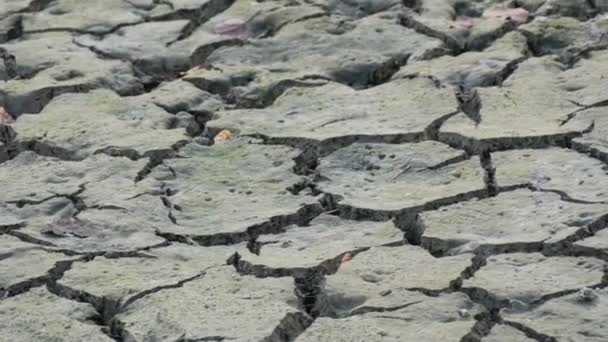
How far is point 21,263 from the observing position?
3.60 m

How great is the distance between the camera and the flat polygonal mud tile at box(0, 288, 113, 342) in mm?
3266

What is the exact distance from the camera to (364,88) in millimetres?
4766

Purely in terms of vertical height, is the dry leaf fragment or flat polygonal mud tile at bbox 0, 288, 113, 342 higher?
flat polygonal mud tile at bbox 0, 288, 113, 342

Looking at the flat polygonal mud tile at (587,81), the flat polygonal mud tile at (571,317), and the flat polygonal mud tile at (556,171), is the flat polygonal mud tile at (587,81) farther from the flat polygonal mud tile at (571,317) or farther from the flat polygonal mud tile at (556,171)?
the flat polygonal mud tile at (571,317)

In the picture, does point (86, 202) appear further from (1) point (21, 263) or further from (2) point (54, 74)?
(2) point (54, 74)

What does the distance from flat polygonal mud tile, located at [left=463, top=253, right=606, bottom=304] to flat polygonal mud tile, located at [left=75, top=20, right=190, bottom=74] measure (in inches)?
75.7

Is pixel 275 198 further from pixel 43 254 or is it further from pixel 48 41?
pixel 48 41

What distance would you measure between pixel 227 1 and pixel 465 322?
2695 mm

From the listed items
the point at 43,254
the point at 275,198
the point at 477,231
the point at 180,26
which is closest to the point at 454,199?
the point at 477,231

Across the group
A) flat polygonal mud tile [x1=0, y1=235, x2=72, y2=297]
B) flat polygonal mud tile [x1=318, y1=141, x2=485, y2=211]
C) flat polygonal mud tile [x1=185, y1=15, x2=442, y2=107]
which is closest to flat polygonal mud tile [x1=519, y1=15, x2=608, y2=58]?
flat polygonal mud tile [x1=185, y1=15, x2=442, y2=107]

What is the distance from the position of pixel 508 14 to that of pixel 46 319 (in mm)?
2403

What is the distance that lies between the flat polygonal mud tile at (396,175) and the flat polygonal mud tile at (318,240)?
0.09 metres

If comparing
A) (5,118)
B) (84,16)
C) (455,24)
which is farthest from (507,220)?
(84,16)

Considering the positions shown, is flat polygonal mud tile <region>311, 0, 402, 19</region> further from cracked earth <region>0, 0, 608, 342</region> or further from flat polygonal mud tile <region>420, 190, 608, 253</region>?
flat polygonal mud tile <region>420, 190, 608, 253</region>
